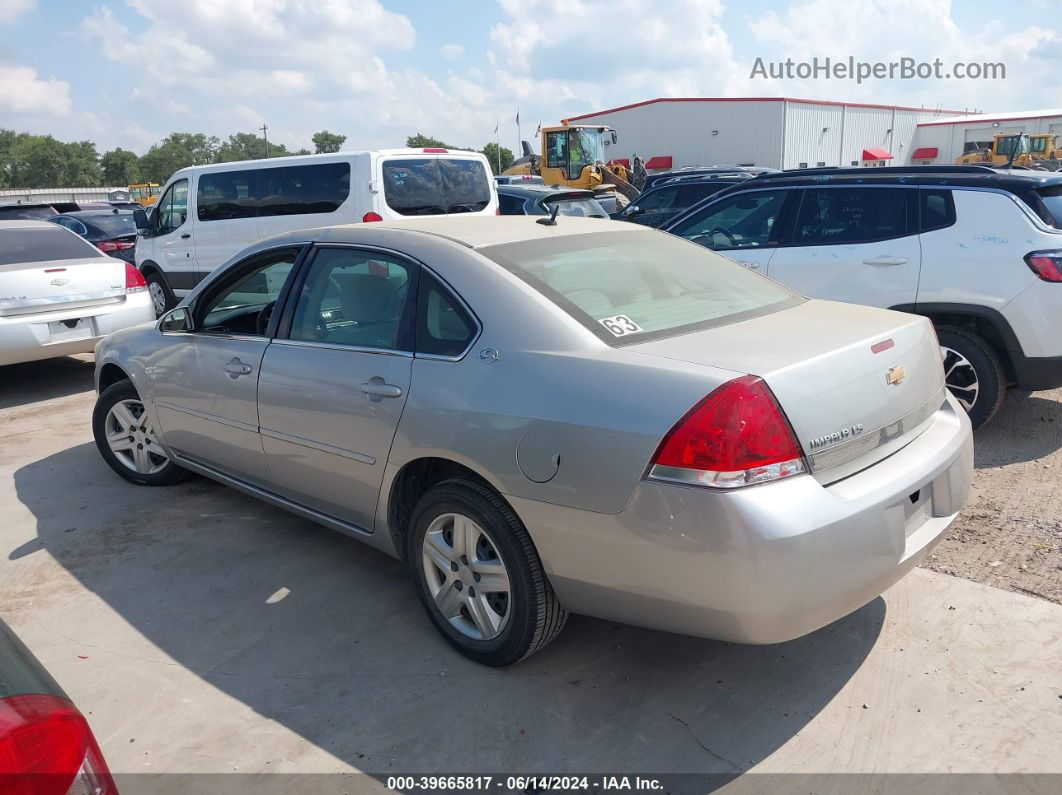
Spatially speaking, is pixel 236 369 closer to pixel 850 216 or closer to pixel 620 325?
pixel 620 325

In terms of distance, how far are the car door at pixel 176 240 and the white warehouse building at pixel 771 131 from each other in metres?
38.9

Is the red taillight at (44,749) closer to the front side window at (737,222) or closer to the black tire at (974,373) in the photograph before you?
the black tire at (974,373)

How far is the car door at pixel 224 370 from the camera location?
395 cm

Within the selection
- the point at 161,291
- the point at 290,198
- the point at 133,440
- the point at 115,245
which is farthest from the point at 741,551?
the point at 115,245

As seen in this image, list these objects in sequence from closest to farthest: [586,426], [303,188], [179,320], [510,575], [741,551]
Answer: [741,551]
[586,426]
[510,575]
[179,320]
[303,188]

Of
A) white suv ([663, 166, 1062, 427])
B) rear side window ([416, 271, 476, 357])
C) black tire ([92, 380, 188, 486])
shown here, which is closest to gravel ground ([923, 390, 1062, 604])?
white suv ([663, 166, 1062, 427])

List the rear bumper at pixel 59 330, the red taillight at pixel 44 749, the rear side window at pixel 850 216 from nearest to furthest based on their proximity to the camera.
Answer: the red taillight at pixel 44 749
the rear side window at pixel 850 216
the rear bumper at pixel 59 330

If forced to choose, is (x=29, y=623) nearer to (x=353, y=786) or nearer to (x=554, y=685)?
(x=353, y=786)

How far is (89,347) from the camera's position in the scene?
7.46 metres

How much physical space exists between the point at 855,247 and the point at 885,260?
9.8 inches

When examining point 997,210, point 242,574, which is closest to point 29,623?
point 242,574

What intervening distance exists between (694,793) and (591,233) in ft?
7.42

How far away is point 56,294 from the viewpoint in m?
7.20

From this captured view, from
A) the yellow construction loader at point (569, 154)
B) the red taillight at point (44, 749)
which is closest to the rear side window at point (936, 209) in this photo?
the red taillight at point (44, 749)
